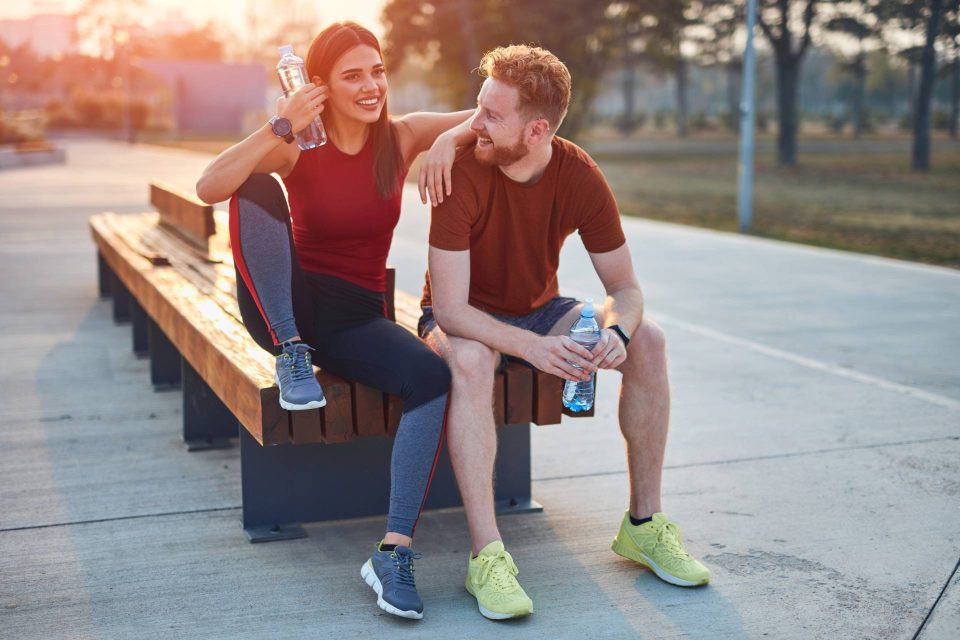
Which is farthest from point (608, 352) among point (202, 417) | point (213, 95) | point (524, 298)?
point (213, 95)

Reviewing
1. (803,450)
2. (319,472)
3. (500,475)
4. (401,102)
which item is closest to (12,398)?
(319,472)

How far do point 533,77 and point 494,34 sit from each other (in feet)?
129

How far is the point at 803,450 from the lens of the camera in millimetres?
4809

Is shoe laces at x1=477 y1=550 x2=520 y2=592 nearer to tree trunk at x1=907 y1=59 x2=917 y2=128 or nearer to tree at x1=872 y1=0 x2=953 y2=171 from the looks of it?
tree at x1=872 y1=0 x2=953 y2=171

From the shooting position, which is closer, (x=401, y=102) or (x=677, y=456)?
(x=677, y=456)

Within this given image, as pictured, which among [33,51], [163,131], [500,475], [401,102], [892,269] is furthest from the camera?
[401,102]

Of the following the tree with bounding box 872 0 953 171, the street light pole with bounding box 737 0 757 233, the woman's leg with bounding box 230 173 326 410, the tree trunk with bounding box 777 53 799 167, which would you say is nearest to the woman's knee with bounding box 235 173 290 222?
the woman's leg with bounding box 230 173 326 410

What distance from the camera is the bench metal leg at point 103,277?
855 centimetres

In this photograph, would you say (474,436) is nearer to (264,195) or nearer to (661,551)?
(661,551)

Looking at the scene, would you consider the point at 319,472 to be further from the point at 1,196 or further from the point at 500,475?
the point at 1,196

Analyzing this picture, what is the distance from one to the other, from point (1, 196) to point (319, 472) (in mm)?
15502

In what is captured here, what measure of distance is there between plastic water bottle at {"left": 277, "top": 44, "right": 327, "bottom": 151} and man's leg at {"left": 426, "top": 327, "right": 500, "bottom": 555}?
0.86 m

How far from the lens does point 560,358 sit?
343cm

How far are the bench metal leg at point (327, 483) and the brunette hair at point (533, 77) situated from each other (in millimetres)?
1204
